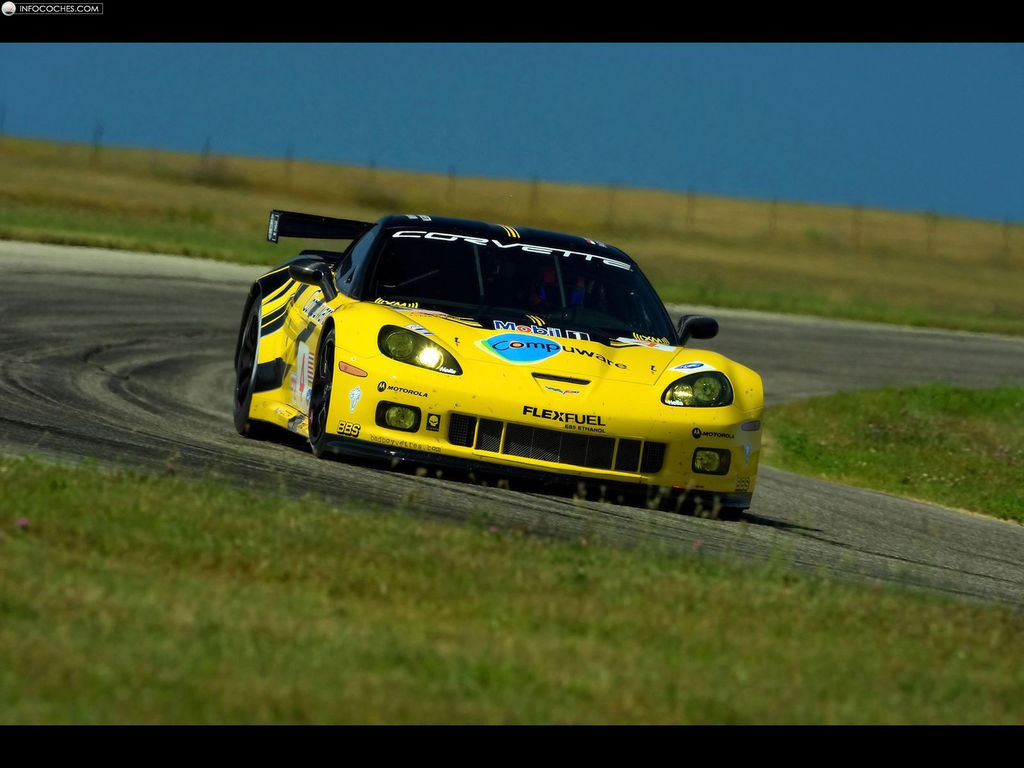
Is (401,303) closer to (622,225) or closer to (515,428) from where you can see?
(515,428)

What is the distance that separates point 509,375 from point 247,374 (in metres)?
2.75

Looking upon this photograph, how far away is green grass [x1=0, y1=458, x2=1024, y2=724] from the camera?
388cm

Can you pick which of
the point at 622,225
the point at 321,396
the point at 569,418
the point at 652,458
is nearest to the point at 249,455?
the point at 321,396

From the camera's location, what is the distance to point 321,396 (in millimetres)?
8422

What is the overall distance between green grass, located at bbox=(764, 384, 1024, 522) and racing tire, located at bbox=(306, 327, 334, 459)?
16.8ft

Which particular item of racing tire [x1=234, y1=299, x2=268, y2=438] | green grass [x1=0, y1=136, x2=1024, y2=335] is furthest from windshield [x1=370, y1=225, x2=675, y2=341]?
green grass [x1=0, y1=136, x2=1024, y2=335]

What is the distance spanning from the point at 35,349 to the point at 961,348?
18.1 metres

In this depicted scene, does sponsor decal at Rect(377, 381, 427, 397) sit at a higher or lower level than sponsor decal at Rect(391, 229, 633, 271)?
lower

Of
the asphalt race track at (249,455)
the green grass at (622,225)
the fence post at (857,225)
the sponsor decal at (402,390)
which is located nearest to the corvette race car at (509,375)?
the sponsor decal at (402,390)

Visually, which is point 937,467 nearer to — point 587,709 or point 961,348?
point 587,709

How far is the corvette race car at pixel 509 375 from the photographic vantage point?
25.9 ft

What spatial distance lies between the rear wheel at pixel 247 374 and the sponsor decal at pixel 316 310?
24.2 inches

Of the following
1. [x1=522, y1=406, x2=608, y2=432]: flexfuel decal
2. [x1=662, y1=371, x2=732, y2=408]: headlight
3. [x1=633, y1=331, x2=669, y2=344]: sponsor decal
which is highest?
[x1=633, y1=331, x2=669, y2=344]: sponsor decal

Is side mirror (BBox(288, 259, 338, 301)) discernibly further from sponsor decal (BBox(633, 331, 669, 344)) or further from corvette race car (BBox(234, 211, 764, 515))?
sponsor decal (BBox(633, 331, 669, 344))
